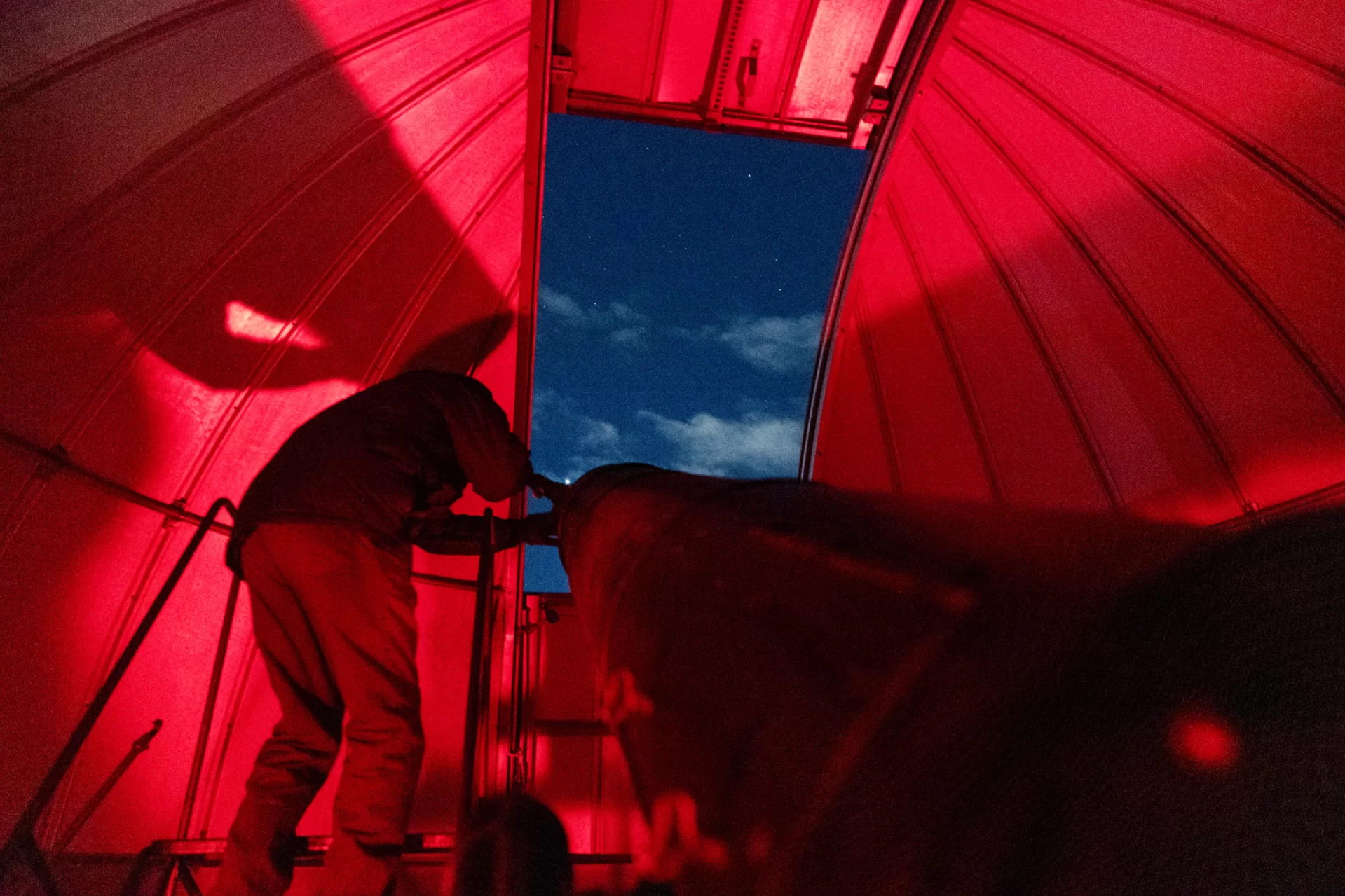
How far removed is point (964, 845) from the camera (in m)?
0.60

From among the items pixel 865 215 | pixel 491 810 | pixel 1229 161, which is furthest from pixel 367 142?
pixel 1229 161

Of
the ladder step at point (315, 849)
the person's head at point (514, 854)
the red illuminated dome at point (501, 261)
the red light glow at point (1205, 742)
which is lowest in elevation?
the red light glow at point (1205, 742)

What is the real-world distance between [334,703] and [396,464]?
1.19 meters

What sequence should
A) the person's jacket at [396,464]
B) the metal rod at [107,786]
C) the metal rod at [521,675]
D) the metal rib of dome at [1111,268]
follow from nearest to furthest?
the person's jacket at [396,464]
the metal rod at [107,786]
the metal rib of dome at [1111,268]
the metal rod at [521,675]

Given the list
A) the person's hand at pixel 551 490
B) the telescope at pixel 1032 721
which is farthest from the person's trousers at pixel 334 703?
the telescope at pixel 1032 721

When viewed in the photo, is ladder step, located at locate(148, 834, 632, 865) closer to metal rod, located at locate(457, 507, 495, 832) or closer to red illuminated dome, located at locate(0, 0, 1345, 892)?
red illuminated dome, located at locate(0, 0, 1345, 892)

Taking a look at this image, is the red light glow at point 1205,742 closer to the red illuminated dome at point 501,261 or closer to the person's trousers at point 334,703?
the person's trousers at point 334,703

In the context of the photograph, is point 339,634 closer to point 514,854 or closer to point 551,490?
point 551,490

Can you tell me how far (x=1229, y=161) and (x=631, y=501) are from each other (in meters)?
5.87

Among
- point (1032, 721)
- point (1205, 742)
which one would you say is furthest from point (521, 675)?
point (1205, 742)

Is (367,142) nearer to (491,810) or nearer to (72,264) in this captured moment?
(72,264)

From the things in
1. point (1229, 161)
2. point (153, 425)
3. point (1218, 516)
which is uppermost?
point (1229, 161)

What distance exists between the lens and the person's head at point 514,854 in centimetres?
132

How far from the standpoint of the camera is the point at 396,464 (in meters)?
3.38
